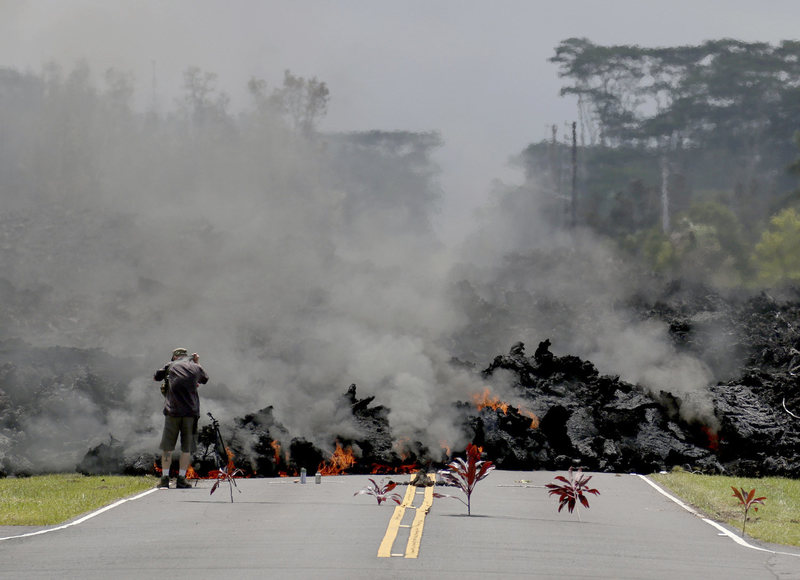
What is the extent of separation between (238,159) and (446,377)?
50081mm

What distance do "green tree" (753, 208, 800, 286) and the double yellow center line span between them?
54691mm

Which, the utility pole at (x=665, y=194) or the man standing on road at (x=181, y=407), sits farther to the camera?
the utility pole at (x=665, y=194)

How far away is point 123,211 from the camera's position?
75.4 m

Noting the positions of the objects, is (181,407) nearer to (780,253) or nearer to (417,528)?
(417,528)

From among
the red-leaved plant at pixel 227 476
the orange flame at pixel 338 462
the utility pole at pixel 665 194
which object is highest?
the utility pole at pixel 665 194

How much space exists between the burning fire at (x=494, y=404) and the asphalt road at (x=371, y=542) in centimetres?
844

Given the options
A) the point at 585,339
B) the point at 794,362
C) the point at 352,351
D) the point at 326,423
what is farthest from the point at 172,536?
the point at 585,339

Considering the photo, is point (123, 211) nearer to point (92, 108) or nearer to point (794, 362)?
point (92, 108)

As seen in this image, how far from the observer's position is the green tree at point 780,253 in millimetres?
68188

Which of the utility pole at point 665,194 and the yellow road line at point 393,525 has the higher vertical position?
the utility pole at point 665,194

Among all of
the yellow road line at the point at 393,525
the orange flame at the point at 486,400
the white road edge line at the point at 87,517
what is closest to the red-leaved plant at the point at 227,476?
the white road edge line at the point at 87,517

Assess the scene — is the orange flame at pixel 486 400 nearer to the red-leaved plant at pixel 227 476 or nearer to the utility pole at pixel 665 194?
the red-leaved plant at pixel 227 476

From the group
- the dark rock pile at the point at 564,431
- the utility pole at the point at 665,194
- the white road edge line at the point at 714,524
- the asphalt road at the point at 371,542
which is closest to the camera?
the asphalt road at the point at 371,542

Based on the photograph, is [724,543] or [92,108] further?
[92,108]
